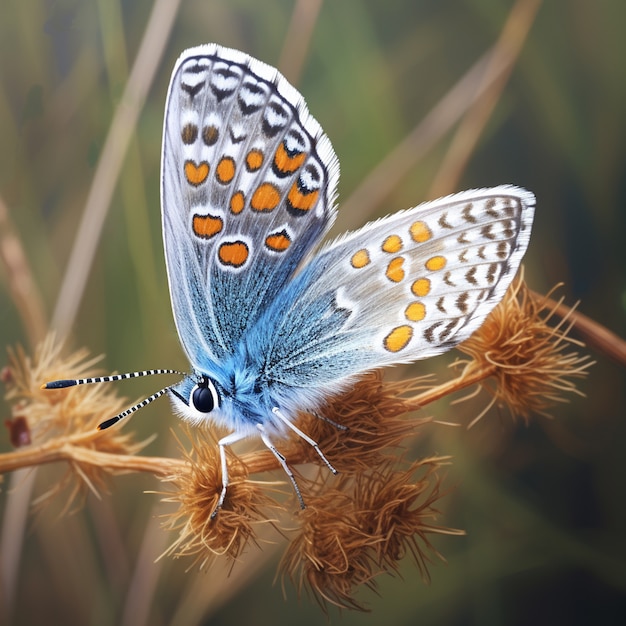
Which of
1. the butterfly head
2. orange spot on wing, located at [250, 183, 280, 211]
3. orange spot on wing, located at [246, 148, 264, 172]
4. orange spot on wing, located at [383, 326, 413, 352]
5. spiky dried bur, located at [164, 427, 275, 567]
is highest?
orange spot on wing, located at [246, 148, 264, 172]

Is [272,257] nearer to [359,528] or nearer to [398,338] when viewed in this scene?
[398,338]

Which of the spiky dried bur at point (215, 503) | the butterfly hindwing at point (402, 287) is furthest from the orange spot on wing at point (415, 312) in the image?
the spiky dried bur at point (215, 503)

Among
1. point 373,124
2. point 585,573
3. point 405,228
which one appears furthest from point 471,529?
point 373,124

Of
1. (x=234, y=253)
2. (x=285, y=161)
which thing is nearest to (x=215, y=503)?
(x=234, y=253)

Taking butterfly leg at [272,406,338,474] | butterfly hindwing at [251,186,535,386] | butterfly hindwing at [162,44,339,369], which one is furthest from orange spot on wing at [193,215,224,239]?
butterfly leg at [272,406,338,474]

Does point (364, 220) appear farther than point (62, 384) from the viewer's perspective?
Yes

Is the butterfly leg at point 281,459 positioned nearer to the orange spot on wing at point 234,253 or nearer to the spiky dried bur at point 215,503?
the spiky dried bur at point 215,503

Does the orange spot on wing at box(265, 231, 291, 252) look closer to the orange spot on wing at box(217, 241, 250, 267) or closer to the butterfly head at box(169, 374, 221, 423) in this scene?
the orange spot on wing at box(217, 241, 250, 267)

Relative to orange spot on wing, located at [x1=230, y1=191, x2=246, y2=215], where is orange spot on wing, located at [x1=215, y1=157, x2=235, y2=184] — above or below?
above
